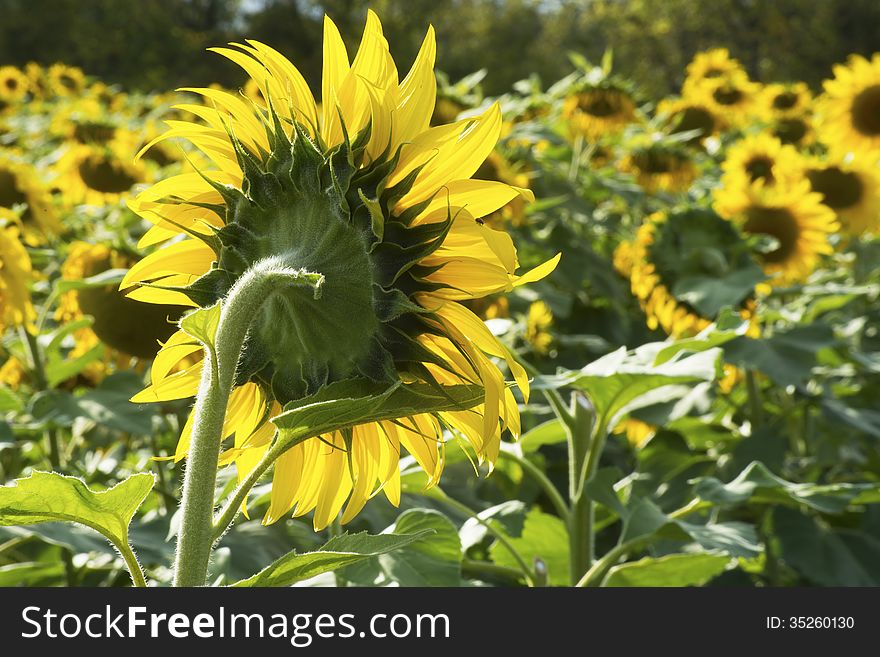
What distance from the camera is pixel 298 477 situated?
2.80 ft

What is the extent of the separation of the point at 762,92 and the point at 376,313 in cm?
430

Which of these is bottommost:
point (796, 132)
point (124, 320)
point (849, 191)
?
point (124, 320)

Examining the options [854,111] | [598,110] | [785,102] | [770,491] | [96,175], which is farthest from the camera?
[785,102]

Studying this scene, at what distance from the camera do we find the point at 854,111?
3666 mm

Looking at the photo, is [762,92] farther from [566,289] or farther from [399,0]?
[399,0]

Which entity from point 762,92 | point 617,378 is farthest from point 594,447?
point 762,92

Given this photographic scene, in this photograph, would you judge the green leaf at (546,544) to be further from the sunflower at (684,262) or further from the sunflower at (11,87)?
the sunflower at (11,87)

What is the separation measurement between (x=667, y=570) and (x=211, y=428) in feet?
2.61

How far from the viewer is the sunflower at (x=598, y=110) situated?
129 inches

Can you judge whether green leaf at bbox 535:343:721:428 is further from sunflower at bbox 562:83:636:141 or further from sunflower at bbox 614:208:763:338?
sunflower at bbox 562:83:636:141

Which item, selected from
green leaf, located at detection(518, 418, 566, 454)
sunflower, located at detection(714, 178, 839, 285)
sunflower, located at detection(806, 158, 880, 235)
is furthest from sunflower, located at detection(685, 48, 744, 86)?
green leaf, located at detection(518, 418, 566, 454)

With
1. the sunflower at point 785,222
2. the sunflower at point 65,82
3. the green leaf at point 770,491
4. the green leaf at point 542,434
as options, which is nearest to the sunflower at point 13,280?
the green leaf at point 542,434

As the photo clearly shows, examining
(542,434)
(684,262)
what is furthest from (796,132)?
(542,434)

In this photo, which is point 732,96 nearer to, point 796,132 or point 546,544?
point 796,132
